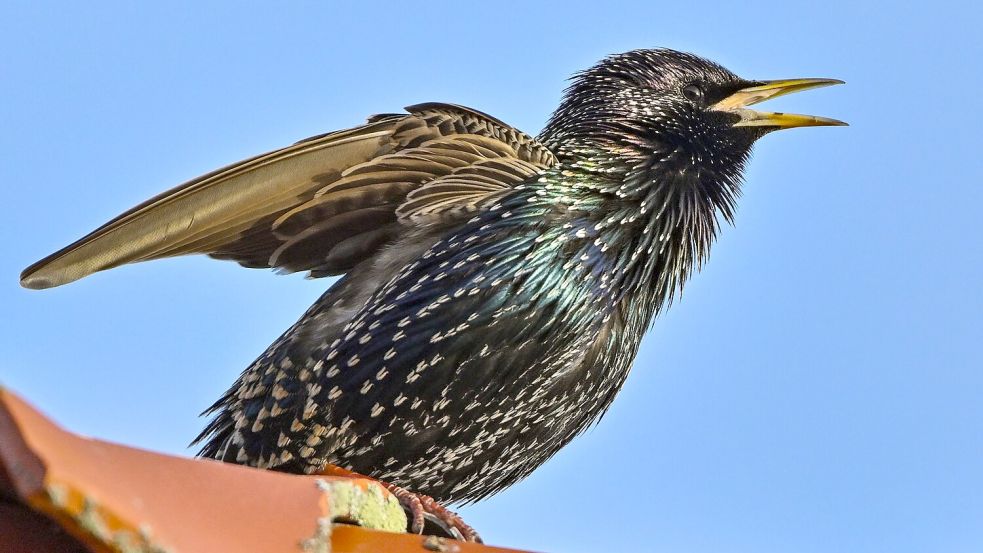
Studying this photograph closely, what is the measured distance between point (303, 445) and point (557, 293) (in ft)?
2.77

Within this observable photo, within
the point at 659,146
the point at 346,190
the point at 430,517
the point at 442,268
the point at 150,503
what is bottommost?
the point at 150,503

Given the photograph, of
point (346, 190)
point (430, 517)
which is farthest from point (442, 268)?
point (430, 517)

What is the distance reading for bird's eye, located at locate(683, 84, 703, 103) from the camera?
484 centimetres

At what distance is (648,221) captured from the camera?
169 inches

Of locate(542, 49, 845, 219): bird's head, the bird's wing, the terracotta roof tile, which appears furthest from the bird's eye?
the terracotta roof tile

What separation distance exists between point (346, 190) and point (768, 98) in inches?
63.1

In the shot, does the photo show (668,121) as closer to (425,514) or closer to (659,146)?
(659,146)

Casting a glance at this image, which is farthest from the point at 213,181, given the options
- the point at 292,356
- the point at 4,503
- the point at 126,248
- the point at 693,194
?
the point at 4,503

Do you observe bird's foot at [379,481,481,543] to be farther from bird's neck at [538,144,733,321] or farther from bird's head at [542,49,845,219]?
bird's head at [542,49,845,219]

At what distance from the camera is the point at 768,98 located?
195 inches

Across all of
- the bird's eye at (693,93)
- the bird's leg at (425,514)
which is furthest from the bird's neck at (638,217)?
the bird's leg at (425,514)

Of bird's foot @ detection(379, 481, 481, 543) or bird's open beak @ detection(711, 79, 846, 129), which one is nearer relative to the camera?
bird's foot @ detection(379, 481, 481, 543)

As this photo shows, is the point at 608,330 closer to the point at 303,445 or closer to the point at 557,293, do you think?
the point at 557,293

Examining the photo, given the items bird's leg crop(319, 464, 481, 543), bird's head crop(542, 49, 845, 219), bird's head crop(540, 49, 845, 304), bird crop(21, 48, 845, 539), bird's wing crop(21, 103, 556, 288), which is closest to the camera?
bird's leg crop(319, 464, 481, 543)
